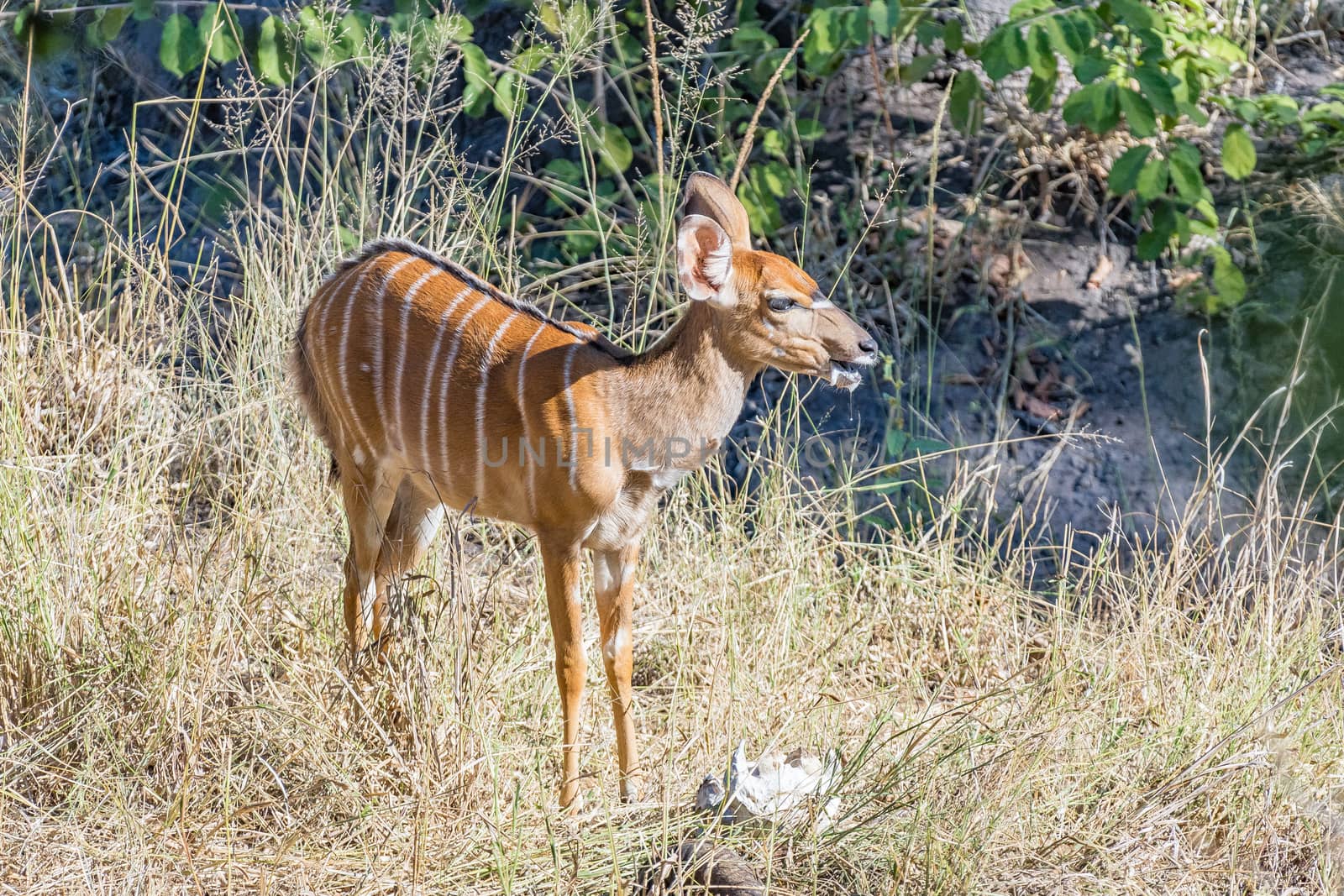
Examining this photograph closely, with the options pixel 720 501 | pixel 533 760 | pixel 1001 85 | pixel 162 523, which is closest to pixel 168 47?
pixel 162 523

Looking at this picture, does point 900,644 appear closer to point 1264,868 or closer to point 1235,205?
point 1264,868

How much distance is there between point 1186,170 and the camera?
15.4ft

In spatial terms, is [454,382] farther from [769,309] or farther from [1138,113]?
[1138,113]

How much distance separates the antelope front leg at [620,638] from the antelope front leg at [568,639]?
0.11 meters

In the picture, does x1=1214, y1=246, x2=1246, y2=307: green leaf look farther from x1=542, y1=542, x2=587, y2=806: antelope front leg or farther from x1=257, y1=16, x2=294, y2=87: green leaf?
x1=257, y1=16, x2=294, y2=87: green leaf

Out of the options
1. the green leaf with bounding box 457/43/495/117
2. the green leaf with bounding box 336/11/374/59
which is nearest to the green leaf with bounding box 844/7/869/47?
the green leaf with bounding box 457/43/495/117

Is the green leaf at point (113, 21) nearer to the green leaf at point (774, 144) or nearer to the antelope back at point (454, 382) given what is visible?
the antelope back at point (454, 382)

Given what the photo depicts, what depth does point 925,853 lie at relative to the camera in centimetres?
287

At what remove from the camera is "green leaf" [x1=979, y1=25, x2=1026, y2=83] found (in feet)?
14.3

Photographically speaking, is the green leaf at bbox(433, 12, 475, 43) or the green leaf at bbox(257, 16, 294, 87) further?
the green leaf at bbox(257, 16, 294, 87)

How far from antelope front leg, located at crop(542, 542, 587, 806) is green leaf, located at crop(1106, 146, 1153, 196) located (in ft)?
8.73

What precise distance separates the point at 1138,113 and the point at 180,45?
315 cm

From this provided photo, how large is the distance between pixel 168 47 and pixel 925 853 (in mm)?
3483

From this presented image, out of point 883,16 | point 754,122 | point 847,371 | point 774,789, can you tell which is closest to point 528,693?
point 774,789
